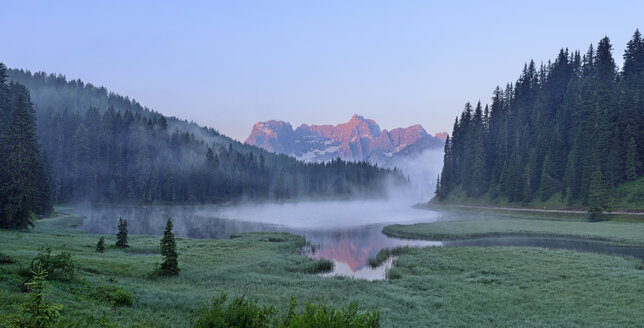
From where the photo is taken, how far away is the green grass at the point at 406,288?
599 inches

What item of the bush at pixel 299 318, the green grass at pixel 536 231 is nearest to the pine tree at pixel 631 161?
the green grass at pixel 536 231

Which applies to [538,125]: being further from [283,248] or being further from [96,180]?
[96,180]

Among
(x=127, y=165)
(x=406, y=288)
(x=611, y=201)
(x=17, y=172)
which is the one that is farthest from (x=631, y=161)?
(x=127, y=165)

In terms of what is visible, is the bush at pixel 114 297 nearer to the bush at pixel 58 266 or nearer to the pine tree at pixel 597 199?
the bush at pixel 58 266

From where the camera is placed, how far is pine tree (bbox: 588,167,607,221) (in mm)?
69500

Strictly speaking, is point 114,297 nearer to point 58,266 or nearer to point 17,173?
point 58,266

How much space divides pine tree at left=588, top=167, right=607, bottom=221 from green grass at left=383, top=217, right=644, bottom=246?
6.93 meters

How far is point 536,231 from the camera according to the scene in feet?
195

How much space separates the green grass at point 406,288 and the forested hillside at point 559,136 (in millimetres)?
56596

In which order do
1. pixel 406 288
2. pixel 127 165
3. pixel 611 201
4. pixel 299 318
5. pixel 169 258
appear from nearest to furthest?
pixel 299 318 < pixel 406 288 < pixel 169 258 < pixel 611 201 < pixel 127 165

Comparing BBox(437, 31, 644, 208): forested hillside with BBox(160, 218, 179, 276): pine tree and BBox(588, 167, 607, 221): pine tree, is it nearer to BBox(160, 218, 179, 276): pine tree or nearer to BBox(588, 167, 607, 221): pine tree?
BBox(588, 167, 607, 221): pine tree

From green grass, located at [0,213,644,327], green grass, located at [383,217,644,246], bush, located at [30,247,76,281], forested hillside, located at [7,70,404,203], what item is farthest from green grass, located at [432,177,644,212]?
forested hillside, located at [7,70,404,203]

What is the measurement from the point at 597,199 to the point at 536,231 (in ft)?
76.6

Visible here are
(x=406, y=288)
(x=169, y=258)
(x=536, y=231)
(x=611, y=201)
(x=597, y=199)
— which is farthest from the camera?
(x=611, y=201)
